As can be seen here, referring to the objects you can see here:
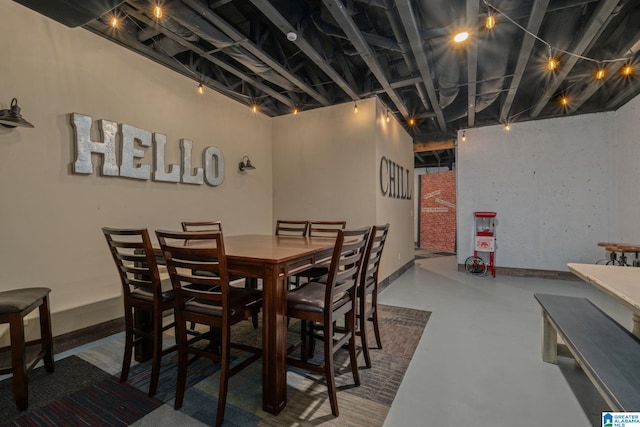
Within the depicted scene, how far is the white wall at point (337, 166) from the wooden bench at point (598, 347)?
2.42 meters

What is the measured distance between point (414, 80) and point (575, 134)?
141 inches

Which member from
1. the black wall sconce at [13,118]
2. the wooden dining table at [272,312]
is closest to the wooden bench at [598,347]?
the wooden dining table at [272,312]

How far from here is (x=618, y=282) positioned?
1.70 meters

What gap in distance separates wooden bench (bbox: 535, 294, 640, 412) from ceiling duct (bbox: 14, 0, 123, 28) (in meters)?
3.75

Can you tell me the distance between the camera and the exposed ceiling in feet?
8.41

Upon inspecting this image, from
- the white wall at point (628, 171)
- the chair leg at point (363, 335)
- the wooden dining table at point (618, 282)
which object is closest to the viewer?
the wooden dining table at point (618, 282)

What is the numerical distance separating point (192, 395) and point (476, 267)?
5.50m

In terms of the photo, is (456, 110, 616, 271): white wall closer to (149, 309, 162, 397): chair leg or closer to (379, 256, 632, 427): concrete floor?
(379, 256, 632, 427): concrete floor

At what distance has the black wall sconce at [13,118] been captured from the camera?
2170mm

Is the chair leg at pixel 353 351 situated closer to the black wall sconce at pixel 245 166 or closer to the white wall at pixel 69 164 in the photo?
the white wall at pixel 69 164

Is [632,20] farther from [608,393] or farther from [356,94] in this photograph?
[608,393]

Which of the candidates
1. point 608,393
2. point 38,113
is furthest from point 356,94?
point 608,393

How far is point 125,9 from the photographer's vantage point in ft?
8.73

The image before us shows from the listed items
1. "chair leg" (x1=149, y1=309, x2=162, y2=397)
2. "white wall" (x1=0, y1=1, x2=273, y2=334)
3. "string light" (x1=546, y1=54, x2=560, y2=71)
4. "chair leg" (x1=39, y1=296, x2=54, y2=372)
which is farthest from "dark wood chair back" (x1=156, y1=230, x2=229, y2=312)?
"string light" (x1=546, y1=54, x2=560, y2=71)
